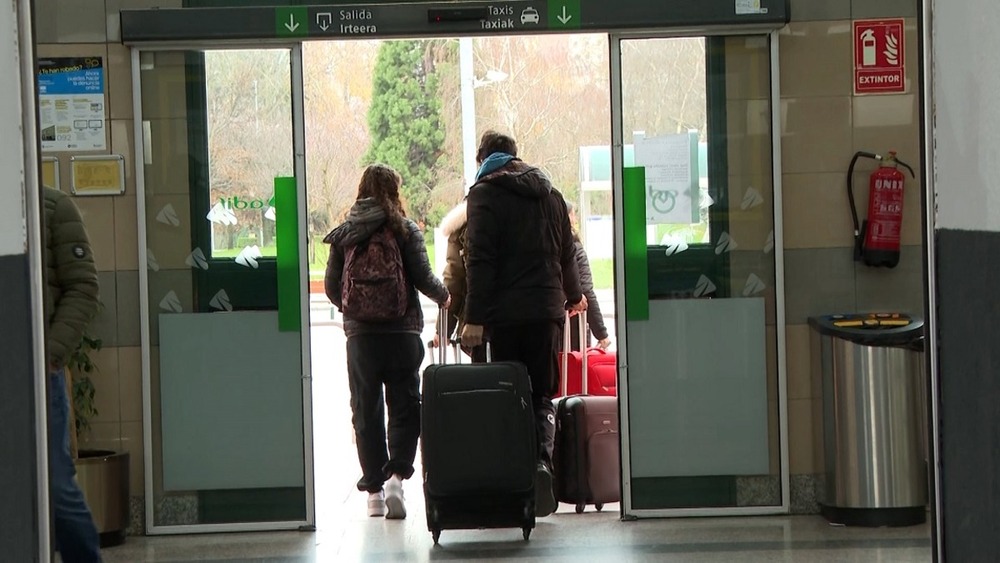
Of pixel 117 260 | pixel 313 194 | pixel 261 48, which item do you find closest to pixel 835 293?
A: pixel 261 48

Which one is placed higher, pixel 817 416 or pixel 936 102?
pixel 936 102

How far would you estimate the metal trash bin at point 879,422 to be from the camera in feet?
18.8

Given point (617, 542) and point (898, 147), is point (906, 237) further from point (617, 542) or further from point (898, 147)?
point (617, 542)

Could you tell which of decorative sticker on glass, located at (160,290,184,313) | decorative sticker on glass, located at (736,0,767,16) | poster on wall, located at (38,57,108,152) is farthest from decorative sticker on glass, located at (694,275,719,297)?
poster on wall, located at (38,57,108,152)

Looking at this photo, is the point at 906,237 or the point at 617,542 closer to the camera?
the point at 617,542

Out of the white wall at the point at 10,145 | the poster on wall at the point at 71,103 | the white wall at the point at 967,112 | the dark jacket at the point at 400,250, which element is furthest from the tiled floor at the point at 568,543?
the white wall at the point at 10,145

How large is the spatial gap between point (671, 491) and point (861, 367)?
3.45ft

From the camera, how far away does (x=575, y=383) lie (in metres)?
7.41

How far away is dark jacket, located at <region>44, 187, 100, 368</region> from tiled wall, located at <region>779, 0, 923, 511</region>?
332 centimetres

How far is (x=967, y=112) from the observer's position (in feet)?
7.22

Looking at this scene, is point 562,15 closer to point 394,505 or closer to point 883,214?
point 883,214

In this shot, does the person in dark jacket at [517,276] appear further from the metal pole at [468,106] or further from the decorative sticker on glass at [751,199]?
the metal pole at [468,106]

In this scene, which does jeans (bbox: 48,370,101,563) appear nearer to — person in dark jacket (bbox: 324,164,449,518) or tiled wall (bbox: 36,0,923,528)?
tiled wall (bbox: 36,0,923,528)

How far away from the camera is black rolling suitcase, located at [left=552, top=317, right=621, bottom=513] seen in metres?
6.20
